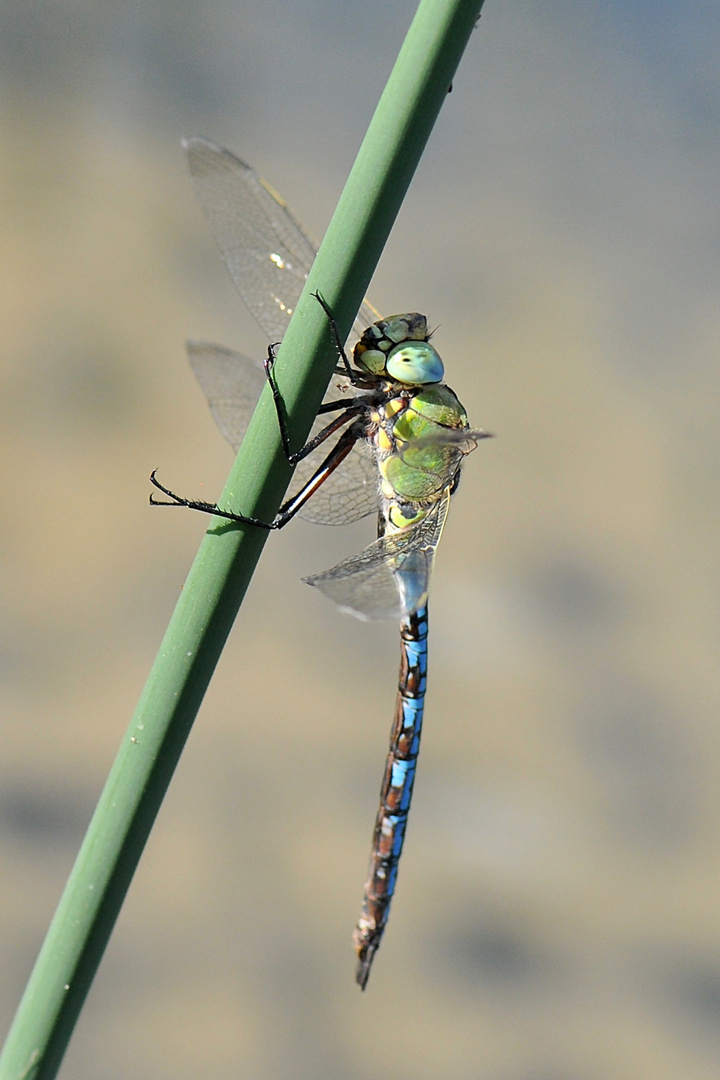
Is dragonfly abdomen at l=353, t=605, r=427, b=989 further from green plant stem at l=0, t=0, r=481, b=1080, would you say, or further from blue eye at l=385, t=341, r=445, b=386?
green plant stem at l=0, t=0, r=481, b=1080

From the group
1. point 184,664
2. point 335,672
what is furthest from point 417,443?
point 335,672

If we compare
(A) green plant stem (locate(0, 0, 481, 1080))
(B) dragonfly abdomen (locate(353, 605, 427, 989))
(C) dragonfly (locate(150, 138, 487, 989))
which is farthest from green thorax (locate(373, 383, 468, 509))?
(A) green plant stem (locate(0, 0, 481, 1080))

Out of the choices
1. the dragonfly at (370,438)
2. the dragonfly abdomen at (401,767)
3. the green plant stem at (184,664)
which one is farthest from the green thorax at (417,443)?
the green plant stem at (184,664)

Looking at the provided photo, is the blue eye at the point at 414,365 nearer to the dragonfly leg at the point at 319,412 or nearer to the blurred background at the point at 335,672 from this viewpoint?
the dragonfly leg at the point at 319,412

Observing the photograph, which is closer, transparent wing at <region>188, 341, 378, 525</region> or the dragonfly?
the dragonfly

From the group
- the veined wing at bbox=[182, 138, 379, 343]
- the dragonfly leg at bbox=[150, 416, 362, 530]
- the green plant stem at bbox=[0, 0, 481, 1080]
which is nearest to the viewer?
the green plant stem at bbox=[0, 0, 481, 1080]

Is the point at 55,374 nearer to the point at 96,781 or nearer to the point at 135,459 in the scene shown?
the point at 135,459

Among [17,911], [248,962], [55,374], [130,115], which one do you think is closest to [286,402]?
[248,962]
